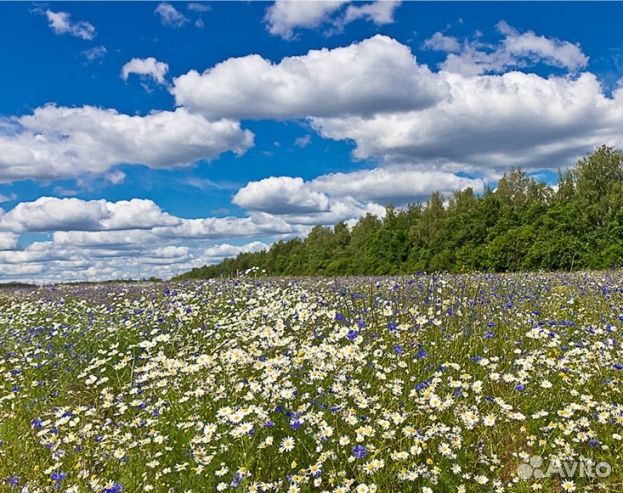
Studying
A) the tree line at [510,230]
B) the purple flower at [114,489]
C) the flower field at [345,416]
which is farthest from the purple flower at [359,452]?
the tree line at [510,230]

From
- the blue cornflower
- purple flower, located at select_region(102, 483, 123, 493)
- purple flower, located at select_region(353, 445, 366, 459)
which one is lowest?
purple flower, located at select_region(102, 483, 123, 493)

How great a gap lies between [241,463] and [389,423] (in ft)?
3.64

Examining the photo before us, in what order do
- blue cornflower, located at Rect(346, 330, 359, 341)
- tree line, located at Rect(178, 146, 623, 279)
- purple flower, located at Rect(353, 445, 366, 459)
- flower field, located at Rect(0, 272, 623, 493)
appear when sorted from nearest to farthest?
1. purple flower, located at Rect(353, 445, 366, 459)
2. flower field, located at Rect(0, 272, 623, 493)
3. blue cornflower, located at Rect(346, 330, 359, 341)
4. tree line, located at Rect(178, 146, 623, 279)

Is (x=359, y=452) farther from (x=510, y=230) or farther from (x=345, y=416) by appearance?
(x=510, y=230)

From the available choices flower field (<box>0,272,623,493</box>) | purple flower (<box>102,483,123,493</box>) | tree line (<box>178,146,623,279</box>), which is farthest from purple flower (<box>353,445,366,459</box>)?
tree line (<box>178,146,623,279</box>)

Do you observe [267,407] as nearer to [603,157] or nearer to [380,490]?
[380,490]

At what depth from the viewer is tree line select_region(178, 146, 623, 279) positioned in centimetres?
3381

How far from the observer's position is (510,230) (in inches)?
1448

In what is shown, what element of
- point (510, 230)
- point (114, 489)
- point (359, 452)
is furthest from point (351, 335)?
point (510, 230)

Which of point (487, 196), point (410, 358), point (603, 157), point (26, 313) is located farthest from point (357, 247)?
point (410, 358)

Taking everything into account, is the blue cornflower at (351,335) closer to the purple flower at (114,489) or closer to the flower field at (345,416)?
the flower field at (345,416)

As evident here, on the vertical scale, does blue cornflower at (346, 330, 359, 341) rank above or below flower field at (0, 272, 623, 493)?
above

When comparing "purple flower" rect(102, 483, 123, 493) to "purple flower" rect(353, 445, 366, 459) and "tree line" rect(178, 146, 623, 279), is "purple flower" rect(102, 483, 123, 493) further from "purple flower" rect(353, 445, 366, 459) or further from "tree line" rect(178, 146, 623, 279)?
"tree line" rect(178, 146, 623, 279)

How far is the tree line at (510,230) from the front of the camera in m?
33.8
